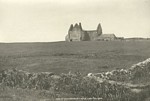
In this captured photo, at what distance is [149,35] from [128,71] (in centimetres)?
112

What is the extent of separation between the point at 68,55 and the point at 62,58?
21 cm

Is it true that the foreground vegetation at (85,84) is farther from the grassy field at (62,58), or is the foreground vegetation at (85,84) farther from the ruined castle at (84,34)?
the ruined castle at (84,34)

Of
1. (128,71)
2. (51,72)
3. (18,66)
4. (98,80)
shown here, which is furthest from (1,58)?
(128,71)

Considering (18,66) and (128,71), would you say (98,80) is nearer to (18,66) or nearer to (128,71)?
(128,71)

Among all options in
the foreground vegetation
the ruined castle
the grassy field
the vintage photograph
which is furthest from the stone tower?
the foreground vegetation

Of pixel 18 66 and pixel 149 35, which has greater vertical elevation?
pixel 149 35

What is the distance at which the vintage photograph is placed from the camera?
23.4 feet

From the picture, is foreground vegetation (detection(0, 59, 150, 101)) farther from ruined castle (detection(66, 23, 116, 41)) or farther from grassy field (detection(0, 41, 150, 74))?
ruined castle (detection(66, 23, 116, 41))

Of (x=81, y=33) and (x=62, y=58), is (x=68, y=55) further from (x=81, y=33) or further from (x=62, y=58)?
(x=81, y=33)

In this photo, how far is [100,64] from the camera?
770 cm

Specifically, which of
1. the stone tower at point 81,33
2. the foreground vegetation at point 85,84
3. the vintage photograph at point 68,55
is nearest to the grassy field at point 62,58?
the vintage photograph at point 68,55

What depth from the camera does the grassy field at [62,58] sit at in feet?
24.6

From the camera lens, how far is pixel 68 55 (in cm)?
792

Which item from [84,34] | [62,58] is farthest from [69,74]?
[84,34]
